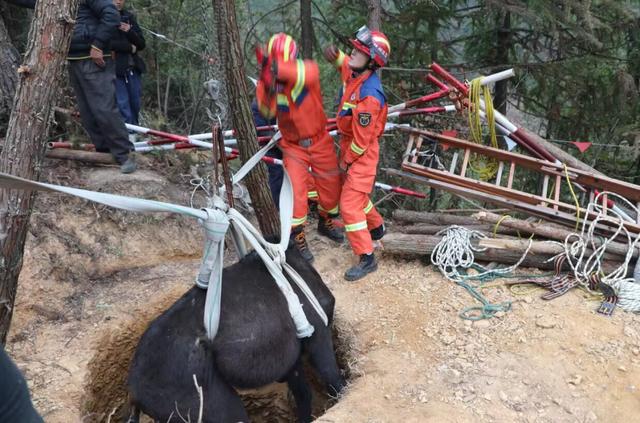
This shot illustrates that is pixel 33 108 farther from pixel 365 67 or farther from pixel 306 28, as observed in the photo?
pixel 306 28

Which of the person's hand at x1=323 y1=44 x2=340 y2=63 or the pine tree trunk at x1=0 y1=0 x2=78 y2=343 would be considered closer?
the pine tree trunk at x1=0 y1=0 x2=78 y2=343

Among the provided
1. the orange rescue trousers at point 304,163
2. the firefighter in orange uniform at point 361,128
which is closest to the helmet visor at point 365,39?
the firefighter in orange uniform at point 361,128

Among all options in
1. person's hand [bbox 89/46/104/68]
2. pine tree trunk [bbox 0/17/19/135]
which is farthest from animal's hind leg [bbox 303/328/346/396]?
pine tree trunk [bbox 0/17/19/135]

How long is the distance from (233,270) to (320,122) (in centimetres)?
180

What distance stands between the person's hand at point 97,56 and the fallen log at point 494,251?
3.45 meters

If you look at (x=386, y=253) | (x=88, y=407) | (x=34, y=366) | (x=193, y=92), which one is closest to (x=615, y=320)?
(x=386, y=253)

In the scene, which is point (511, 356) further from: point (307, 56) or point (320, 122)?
point (307, 56)

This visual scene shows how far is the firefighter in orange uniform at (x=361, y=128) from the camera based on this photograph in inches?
170

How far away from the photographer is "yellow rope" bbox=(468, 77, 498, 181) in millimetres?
4844

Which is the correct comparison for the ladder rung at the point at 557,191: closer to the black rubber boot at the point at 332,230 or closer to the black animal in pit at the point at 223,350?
the black rubber boot at the point at 332,230

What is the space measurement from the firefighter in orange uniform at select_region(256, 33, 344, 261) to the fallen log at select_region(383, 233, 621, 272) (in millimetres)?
749

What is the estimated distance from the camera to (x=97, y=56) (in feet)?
17.3

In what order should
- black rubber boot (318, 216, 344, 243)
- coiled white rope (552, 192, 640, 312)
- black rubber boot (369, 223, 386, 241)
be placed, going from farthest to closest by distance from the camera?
1. black rubber boot (318, 216, 344, 243)
2. black rubber boot (369, 223, 386, 241)
3. coiled white rope (552, 192, 640, 312)

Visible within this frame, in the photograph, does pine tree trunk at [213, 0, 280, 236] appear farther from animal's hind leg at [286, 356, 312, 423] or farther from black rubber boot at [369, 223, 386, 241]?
animal's hind leg at [286, 356, 312, 423]
